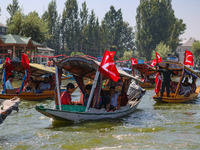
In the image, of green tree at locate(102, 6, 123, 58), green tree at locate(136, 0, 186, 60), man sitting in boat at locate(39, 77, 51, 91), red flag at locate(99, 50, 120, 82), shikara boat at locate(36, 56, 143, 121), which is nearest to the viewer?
shikara boat at locate(36, 56, 143, 121)

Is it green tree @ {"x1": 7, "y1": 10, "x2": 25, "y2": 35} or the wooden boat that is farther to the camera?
green tree @ {"x1": 7, "y1": 10, "x2": 25, "y2": 35}

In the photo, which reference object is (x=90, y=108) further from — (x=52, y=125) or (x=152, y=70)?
(x=152, y=70)

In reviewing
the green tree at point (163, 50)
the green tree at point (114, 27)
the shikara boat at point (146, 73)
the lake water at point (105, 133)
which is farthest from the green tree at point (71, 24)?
the lake water at point (105, 133)

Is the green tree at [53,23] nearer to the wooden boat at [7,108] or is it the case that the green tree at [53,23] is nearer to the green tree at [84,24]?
the green tree at [84,24]

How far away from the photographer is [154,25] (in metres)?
77.8

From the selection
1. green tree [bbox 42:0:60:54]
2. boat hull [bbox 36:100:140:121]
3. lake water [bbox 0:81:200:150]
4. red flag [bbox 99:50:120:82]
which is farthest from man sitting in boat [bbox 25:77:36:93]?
green tree [bbox 42:0:60:54]

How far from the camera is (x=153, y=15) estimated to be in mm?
77188

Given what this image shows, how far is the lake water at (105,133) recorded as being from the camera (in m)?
8.98

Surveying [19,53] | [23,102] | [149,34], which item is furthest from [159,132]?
[149,34]

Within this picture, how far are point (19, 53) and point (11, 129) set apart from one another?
34.6m

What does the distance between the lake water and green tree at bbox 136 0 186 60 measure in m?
64.1

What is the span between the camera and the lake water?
29.5ft

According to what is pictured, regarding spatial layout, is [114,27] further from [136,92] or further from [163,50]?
[136,92]

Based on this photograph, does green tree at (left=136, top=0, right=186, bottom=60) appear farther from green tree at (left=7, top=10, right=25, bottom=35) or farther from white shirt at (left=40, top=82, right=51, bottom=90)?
white shirt at (left=40, top=82, right=51, bottom=90)
